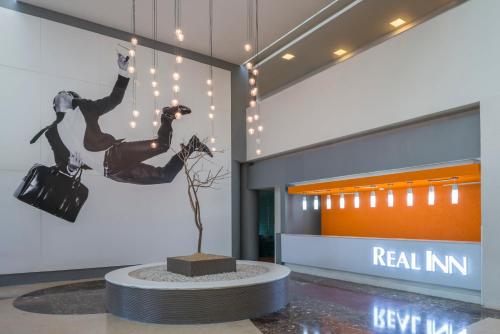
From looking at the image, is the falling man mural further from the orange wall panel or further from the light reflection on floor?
the light reflection on floor

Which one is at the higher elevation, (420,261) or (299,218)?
(299,218)

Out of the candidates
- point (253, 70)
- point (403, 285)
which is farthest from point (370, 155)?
point (253, 70)

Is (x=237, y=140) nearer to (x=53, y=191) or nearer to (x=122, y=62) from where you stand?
(x=122, y=62)

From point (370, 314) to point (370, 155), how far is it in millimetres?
3449

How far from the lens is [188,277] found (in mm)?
5520

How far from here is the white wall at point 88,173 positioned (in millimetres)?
7766

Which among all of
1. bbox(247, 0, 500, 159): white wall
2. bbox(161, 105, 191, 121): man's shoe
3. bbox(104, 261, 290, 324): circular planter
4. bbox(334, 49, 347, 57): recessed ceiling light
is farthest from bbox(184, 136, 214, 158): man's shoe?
bbox(104, 261, 290, 324): circular planter

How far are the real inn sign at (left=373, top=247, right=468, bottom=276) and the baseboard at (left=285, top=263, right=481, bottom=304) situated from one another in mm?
269

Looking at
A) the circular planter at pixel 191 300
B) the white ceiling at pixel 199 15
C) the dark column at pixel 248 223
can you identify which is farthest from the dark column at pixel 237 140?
the circular planter at pixel 191 300

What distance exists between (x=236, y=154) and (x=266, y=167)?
0.99 m

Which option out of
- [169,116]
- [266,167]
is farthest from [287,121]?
[169,116]

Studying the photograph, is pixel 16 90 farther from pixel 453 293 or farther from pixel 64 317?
pixel 453 293

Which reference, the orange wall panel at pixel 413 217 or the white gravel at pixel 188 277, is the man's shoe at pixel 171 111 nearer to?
the orange wall panel at pixel 413 217

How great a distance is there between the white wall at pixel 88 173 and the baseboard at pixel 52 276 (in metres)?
0.13
